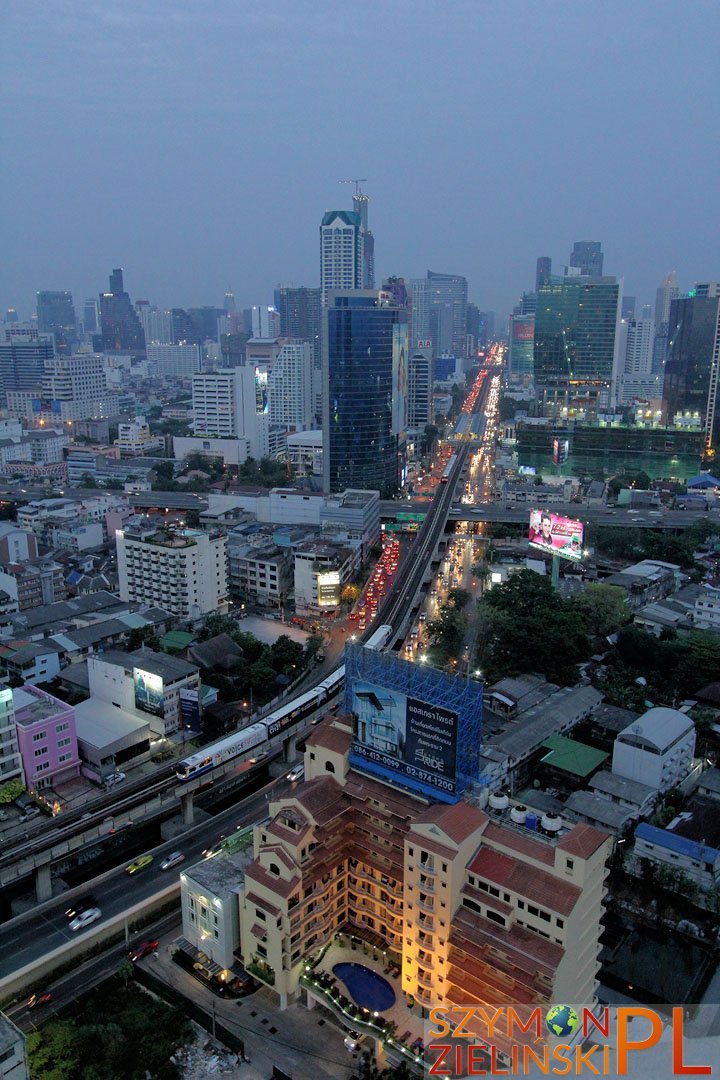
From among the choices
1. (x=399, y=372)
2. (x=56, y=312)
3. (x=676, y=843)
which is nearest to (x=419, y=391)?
(x=399, y=372)

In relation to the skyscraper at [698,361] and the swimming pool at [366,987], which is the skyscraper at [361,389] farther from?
the swimming pool at [366,987]

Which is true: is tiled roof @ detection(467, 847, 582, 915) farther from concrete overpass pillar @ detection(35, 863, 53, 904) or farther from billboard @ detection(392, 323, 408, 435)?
billboard @ detection(392, 323, 408, 435)

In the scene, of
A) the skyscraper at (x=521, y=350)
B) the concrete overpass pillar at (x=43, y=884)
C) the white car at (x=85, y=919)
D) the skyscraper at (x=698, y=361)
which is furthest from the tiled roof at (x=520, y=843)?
the skyscraper at (x=521, y=350)

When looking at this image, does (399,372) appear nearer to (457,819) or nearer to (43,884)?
(43,884)

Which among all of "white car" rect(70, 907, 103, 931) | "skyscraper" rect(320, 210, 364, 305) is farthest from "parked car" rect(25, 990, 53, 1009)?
"skyscraper" rect(320, 210, 364, 305)

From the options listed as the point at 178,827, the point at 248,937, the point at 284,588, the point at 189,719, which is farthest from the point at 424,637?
the point at 248,937

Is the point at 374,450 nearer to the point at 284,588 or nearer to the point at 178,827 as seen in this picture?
the point at 284,588
